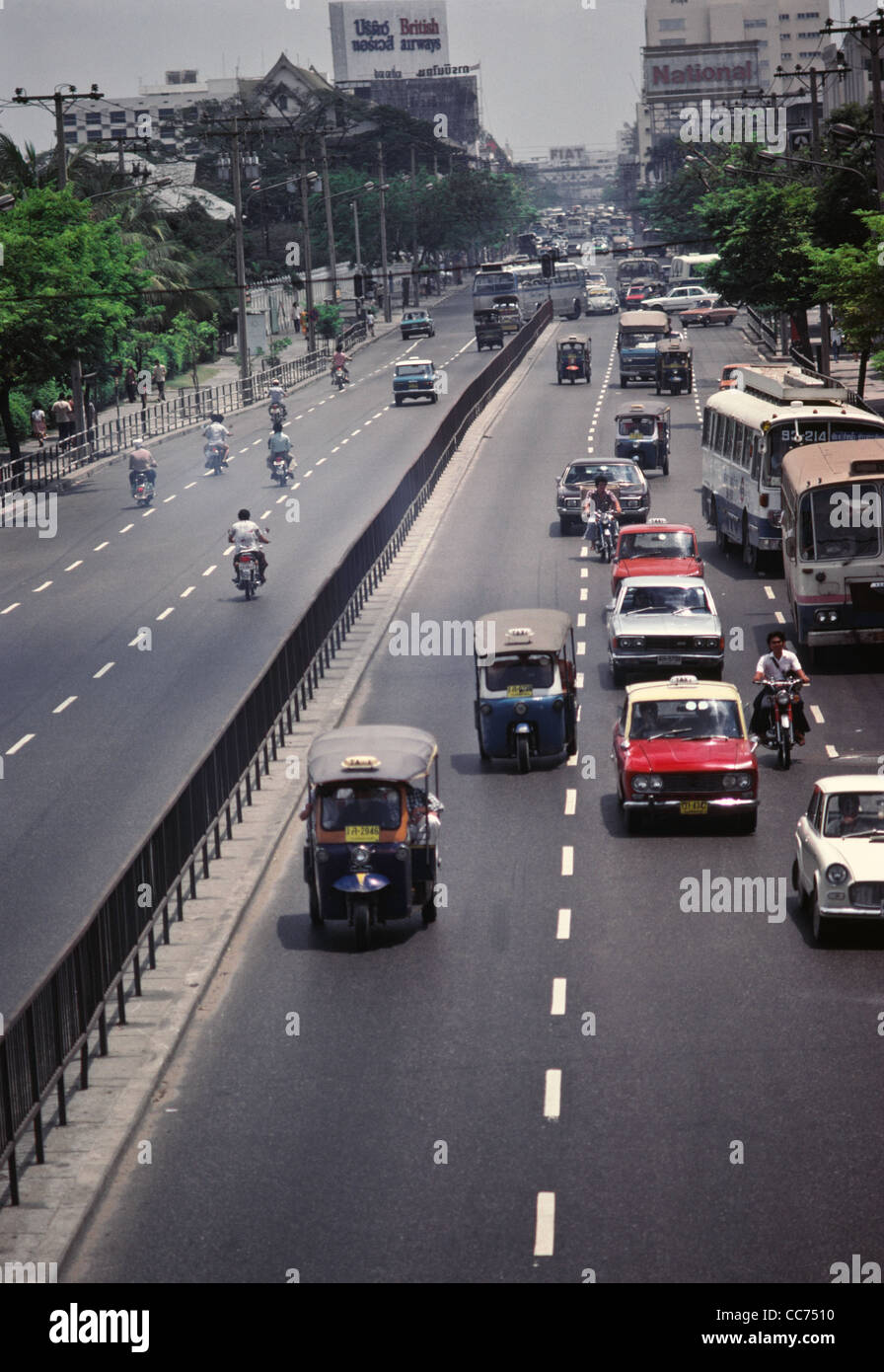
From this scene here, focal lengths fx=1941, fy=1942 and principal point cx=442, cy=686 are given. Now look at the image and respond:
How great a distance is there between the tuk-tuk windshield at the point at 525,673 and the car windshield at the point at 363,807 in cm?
791

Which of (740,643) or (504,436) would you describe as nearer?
(740,643)

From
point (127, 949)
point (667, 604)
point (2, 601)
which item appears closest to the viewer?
point (127, 949)

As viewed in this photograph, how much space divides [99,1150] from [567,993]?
5436 mm

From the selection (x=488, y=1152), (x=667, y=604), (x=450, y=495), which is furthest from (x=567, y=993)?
(x=450, y=495)

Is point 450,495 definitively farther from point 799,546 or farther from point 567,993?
point 567,993

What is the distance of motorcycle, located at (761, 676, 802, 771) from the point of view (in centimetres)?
2798

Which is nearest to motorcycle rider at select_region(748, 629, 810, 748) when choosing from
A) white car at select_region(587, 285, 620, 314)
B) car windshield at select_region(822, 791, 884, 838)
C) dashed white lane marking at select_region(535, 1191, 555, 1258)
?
car windshield at select_region(822, 791, 884, 838)

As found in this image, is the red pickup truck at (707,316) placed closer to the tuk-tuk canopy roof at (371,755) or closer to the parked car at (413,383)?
the parked car at (413,383)

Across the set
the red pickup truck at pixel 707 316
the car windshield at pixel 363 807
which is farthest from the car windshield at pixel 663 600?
the red pickup truck at pixel 707 316

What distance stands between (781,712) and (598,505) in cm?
1820

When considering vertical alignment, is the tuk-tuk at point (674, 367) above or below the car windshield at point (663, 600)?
above

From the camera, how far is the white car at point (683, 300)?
11450 centimetres

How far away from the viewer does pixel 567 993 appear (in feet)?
62.8
